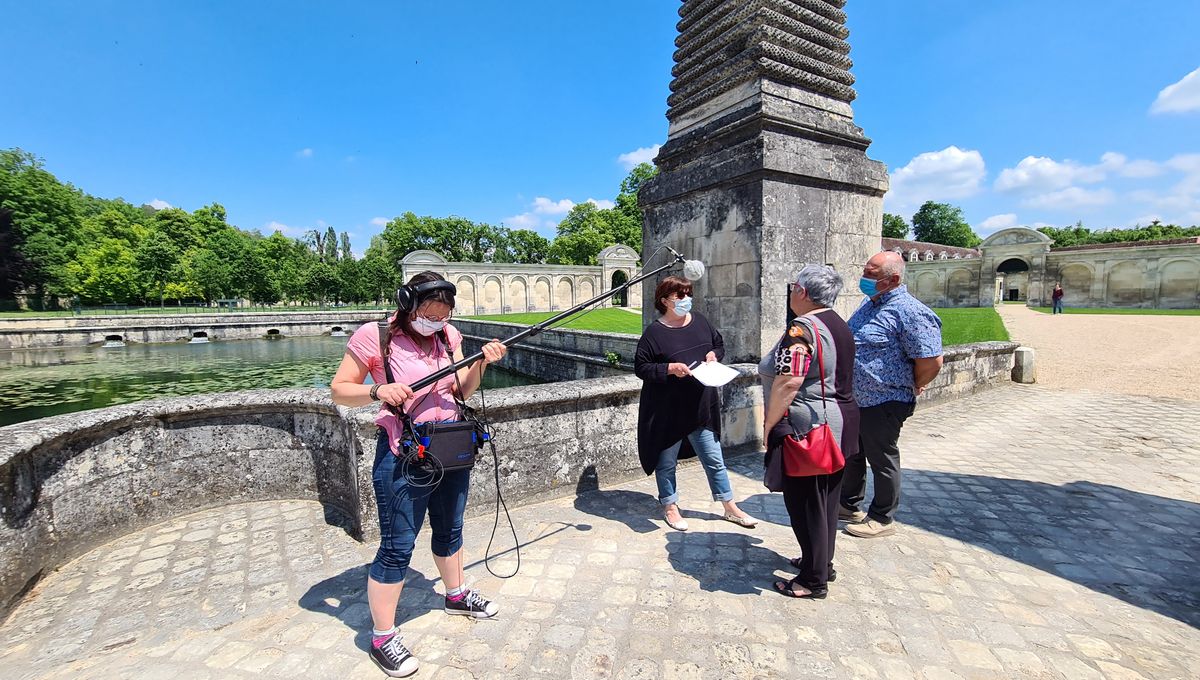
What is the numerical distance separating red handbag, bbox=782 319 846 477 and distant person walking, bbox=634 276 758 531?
914 mm

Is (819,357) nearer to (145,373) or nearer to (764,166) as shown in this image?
(764,166)

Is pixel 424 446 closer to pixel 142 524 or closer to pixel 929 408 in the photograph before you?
pixel 142 524

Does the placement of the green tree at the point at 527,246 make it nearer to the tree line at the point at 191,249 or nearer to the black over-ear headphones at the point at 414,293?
the tree line at the point at 191,249

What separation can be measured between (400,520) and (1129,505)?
5384mm

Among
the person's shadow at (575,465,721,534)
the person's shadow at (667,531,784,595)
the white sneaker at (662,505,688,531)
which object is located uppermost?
the white sneaker at (662,505,688,531)

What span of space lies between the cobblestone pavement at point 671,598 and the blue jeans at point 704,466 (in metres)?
0.24

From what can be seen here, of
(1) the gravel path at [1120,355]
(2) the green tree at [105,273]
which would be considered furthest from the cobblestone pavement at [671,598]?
(2) the green tree at [105,273]

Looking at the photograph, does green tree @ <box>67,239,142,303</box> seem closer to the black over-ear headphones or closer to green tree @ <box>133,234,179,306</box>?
green tree @ <box>133,234,179,306</box>

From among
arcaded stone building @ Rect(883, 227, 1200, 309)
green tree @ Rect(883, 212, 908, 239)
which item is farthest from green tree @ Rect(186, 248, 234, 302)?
green tree @ Rect(883, 212, 908, 239)

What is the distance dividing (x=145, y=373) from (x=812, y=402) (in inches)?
1036

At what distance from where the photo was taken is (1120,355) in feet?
41.5

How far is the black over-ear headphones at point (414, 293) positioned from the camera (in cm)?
219

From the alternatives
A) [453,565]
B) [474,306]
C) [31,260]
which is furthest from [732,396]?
[31,260]

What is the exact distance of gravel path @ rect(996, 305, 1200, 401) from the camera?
902 cm
